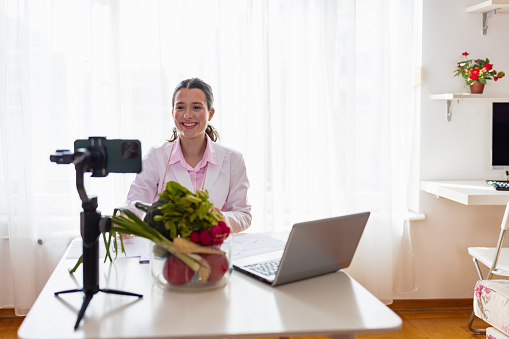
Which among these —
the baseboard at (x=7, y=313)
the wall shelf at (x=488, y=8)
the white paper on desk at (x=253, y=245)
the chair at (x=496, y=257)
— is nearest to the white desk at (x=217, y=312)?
the white paper on desk at (x=253, y=245)

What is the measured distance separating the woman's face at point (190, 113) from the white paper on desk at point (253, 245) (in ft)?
1.81

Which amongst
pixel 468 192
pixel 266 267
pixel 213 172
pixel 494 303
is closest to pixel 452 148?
pixel 468 192

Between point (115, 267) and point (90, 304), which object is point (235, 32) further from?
point (90, 304)

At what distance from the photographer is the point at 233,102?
11.1 ft

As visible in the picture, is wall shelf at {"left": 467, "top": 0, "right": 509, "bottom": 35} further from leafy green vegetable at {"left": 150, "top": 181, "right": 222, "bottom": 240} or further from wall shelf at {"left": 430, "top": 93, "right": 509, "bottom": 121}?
leafy green vegetable at {"left": 150, "top": 181, "right": 222, "bottom": 240}

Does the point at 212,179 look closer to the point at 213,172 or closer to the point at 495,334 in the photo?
the point at 213,172

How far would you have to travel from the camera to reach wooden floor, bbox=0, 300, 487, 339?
324 centimetres

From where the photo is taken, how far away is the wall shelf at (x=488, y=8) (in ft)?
10.9

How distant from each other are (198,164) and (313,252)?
39.7 inches

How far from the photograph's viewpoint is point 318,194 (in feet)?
11.3

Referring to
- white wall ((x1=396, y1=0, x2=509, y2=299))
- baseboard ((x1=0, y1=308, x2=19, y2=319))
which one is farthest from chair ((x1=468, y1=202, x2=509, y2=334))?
baseboard ((x1=0, y1=308, x2=19, y2=319))

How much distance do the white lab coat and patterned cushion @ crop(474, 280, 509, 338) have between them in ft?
3.86

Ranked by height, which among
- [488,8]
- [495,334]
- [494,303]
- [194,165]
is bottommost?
[495,334]

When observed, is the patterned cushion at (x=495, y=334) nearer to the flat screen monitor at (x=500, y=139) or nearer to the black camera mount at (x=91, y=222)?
the flat screen monitor at (x=500, y=139)
